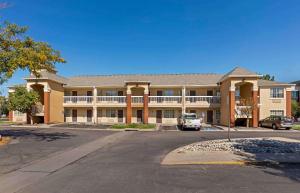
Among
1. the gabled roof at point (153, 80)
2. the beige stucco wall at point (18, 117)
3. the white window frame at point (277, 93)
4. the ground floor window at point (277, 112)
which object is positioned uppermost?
the gabled roof at point (153, 80)

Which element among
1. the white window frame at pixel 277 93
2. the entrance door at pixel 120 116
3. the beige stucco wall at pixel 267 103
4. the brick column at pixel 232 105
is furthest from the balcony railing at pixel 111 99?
the white window frame at pixel 277 93

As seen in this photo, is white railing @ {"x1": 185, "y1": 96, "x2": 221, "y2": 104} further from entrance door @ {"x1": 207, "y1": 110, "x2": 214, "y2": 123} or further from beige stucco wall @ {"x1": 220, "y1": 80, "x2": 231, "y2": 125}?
entrance door @ {"x1": 207, "y1": 110, "x2": 214, "y2": 123}

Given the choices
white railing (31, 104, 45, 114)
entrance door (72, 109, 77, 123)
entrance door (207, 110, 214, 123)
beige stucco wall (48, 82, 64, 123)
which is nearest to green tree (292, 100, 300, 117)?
entrance door (207, 110, 214, 123)

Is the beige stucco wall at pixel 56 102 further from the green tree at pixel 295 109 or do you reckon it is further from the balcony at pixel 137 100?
the green tree at pixel 295 109

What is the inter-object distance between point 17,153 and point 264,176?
37.6 feet

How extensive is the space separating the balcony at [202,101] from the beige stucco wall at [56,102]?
1944cm

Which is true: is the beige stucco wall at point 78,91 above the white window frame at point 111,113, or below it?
above

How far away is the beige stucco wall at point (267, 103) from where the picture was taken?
34.1 m

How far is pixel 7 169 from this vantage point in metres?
9.41

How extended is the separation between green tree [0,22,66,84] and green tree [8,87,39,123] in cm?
1658

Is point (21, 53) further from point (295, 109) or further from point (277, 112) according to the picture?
point (295, 109)

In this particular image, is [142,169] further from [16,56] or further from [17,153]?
Result: [16,56]

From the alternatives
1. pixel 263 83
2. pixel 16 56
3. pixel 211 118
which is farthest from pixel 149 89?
pixel 16 56

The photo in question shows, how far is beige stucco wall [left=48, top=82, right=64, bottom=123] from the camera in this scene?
3694cm
